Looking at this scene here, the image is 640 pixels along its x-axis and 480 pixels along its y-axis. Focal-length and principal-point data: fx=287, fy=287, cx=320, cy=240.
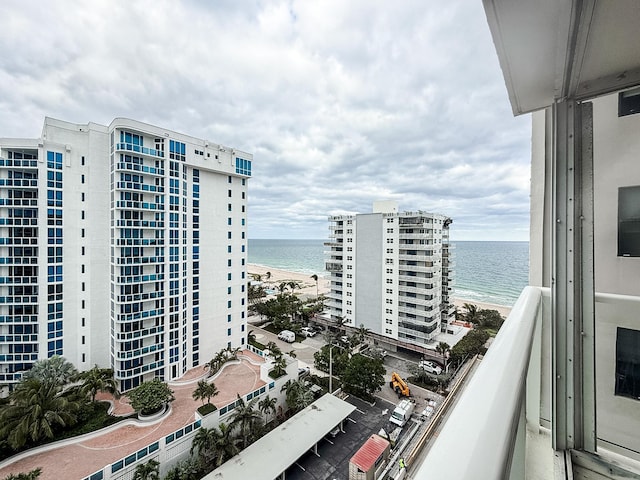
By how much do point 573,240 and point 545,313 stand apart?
41 cm

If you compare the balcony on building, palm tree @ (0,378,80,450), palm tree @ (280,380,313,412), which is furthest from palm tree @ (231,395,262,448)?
the balcony on building

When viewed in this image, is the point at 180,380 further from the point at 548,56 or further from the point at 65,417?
the point at 548,56

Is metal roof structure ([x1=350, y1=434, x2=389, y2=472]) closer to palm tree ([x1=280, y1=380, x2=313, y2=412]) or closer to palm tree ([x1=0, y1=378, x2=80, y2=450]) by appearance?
palm tree ([x1=280, y1=380, x2=313, y2=412])

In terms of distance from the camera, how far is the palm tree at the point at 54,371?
344 inches

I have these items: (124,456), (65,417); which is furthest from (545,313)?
(65,417)

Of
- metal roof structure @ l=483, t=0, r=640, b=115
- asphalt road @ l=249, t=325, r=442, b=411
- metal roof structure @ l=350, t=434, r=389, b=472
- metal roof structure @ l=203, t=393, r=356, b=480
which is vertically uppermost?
metal roof structure @ l=483, t=0, r=640, b=115

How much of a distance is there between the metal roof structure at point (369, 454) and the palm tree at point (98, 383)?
741 centimetres

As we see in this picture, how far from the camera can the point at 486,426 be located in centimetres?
45

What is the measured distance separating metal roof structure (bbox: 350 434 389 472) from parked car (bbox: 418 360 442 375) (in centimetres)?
581

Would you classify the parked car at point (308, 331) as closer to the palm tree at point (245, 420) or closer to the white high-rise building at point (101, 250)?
the white high-rise building at point (101, 250)

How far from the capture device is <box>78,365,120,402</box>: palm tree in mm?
8406

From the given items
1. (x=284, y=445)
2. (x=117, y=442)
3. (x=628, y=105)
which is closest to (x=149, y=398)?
(x=117, y=442)

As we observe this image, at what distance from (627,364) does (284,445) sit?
7.40m

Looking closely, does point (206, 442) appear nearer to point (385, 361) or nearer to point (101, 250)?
point (101, 250)
